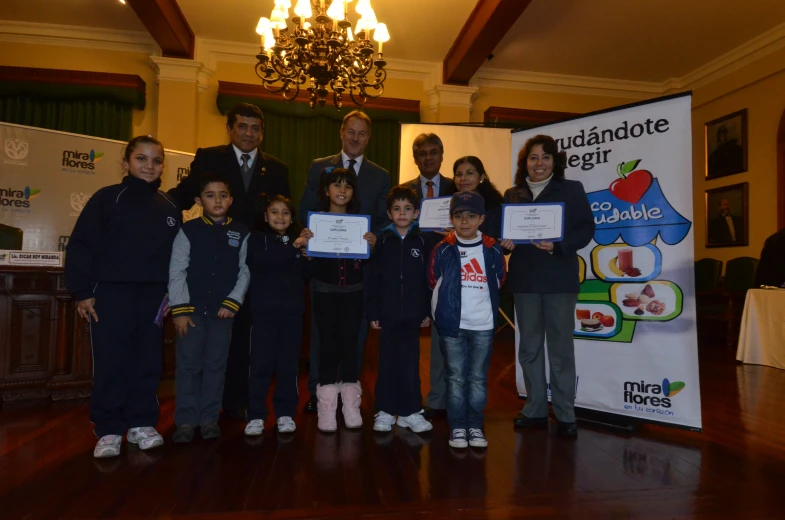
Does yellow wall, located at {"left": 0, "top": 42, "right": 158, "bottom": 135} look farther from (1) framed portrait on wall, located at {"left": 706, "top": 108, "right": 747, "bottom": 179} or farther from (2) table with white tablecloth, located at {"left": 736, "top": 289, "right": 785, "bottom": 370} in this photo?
(1) framed portrait on wall, located at {"left": 706, "top": 108, "right": 747, "bottom": 179}

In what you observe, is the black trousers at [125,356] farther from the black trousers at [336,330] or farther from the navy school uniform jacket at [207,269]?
the black trousers at [336,330]

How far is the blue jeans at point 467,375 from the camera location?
7.59ft

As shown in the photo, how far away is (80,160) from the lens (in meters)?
5.34

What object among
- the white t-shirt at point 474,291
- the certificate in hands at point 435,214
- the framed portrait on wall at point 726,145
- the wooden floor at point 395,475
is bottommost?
the wooden floor at point 395,475

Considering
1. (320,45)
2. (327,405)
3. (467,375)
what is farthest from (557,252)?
(320,45)

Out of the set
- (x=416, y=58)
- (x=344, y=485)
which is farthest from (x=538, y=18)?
(x=344, y=485)

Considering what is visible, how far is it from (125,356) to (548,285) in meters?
2.13

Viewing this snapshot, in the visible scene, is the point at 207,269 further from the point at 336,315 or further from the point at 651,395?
the point at 651,395

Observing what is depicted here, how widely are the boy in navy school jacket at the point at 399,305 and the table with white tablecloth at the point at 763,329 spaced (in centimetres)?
418

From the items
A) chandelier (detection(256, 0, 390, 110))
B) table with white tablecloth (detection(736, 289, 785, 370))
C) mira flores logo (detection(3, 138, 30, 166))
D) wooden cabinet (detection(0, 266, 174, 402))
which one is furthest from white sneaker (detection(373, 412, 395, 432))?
mira flores logo (detection(3, 138, 30, 166))

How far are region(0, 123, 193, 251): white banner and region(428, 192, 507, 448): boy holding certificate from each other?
4.87 metres

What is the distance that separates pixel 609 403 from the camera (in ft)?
8.99

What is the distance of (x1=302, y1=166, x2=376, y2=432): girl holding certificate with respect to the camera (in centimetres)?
253

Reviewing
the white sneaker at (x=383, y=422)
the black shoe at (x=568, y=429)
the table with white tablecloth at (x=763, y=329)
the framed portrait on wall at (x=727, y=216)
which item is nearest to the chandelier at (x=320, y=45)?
the white sneaker at (x=383, y=422)
